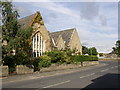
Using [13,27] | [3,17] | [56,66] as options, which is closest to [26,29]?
[13,27]

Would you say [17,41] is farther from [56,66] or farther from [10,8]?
[56,66]

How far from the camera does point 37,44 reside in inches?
1336

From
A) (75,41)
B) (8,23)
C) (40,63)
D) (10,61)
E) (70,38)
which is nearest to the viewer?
(8,23)

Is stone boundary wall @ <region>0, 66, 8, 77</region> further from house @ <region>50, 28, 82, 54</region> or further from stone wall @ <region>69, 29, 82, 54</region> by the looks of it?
stone wall @ <region>69, 29, 82, 54</region>

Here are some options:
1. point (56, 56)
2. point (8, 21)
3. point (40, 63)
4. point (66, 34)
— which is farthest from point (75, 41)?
point (8, 21)

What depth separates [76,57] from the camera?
128ft

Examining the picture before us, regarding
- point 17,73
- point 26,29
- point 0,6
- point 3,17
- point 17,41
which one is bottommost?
point 17,73

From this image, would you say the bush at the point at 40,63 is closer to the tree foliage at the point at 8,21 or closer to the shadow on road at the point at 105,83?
the tree foliage at the point at 8,21

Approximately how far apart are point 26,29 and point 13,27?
4.85ft

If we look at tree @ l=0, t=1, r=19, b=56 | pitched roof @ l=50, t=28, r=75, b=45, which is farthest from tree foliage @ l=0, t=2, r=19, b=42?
pitched roof @ l=50, t=28, r=75, b=45

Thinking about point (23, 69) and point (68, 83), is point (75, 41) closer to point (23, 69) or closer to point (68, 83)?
point (23, 69)

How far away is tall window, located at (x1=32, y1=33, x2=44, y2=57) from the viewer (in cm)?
3313

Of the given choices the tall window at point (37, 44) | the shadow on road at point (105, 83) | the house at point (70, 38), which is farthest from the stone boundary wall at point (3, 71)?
the house at point (70, 38)

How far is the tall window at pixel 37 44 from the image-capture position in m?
33.1
